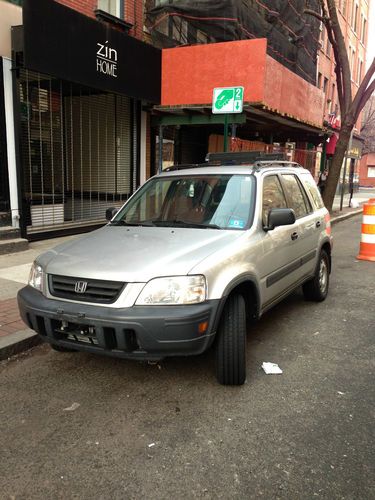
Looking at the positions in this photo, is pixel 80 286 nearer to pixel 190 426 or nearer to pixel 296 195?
pixel 190 426

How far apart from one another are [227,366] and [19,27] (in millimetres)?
6698

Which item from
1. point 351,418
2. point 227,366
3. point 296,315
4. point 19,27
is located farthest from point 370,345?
point 19,27

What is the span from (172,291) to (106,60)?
728cm

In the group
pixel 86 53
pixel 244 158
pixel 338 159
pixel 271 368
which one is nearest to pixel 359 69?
pixel 338 159

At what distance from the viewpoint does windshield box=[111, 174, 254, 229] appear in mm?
4062

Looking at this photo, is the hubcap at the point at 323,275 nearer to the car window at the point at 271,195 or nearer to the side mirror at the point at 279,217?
the car window at the point at 271,195

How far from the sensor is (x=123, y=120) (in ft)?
36.0

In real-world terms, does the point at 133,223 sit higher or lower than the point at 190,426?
higher

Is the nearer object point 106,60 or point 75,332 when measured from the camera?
point 75,332

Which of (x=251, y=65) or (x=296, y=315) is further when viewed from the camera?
(x=251, y=65)

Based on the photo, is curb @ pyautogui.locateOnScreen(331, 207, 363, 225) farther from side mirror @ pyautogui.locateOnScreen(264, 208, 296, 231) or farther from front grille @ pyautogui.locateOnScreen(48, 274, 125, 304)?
front grille @ pyautogui.locateOnScreen(48, 274, 125, 304)

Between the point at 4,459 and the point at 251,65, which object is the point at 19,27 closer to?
the point at 251,65

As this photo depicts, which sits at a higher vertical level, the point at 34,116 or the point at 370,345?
the point at 34,116

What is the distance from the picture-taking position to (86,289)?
3193 millimetres
